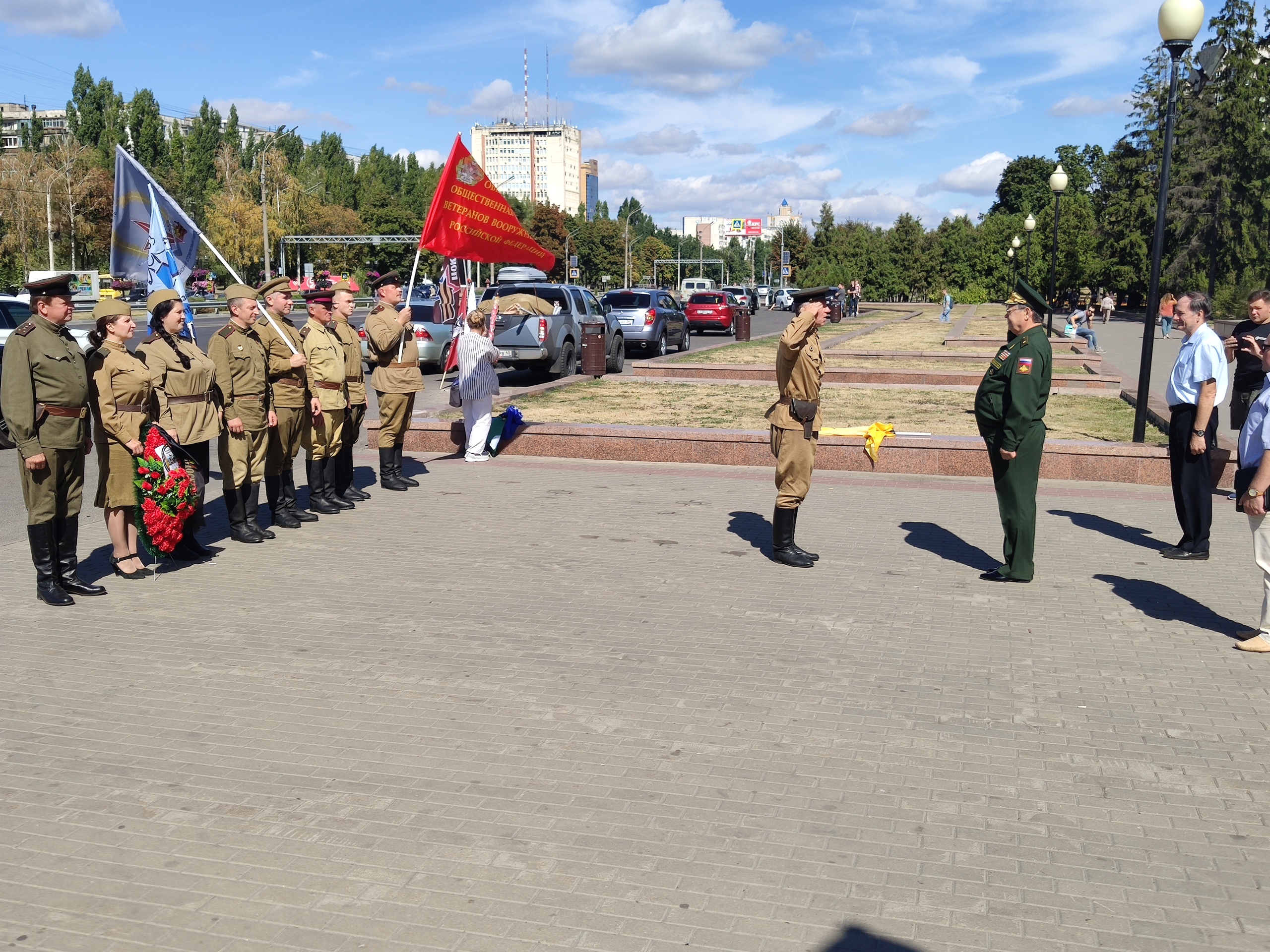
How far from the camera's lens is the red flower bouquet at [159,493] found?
7.24 meters

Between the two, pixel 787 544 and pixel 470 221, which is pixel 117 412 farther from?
pixel 470 221

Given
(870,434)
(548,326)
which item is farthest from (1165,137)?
(548,326)

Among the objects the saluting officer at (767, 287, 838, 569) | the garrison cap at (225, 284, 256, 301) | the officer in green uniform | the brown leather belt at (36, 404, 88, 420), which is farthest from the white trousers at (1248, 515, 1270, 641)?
the garrison cap at (225, 284, 256, 301)

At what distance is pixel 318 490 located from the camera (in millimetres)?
9648

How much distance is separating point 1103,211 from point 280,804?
261ft

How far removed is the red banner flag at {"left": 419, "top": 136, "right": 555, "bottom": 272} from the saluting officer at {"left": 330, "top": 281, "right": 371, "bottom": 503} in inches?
102

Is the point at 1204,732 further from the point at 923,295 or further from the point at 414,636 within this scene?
the point at 923,295

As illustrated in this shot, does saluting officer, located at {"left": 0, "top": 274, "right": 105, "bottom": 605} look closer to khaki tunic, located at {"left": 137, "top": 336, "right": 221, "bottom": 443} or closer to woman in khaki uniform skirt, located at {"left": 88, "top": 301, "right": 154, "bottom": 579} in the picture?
woman in khaki uniform skirt, located at {"left": 88, "top": 301, "right": 154, "bottom": 579}

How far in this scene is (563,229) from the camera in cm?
10725

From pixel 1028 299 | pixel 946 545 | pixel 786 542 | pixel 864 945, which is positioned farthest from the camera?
pixel 946 545

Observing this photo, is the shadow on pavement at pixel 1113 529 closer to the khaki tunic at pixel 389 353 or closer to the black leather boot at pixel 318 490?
the khaki tunic at pixel 389 353

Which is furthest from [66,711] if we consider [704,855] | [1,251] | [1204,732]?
[1,251]

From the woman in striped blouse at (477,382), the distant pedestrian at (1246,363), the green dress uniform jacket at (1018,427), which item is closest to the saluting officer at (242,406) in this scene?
the woman in striped blouse at (477,382)

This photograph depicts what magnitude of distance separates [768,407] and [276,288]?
31.3 ft
